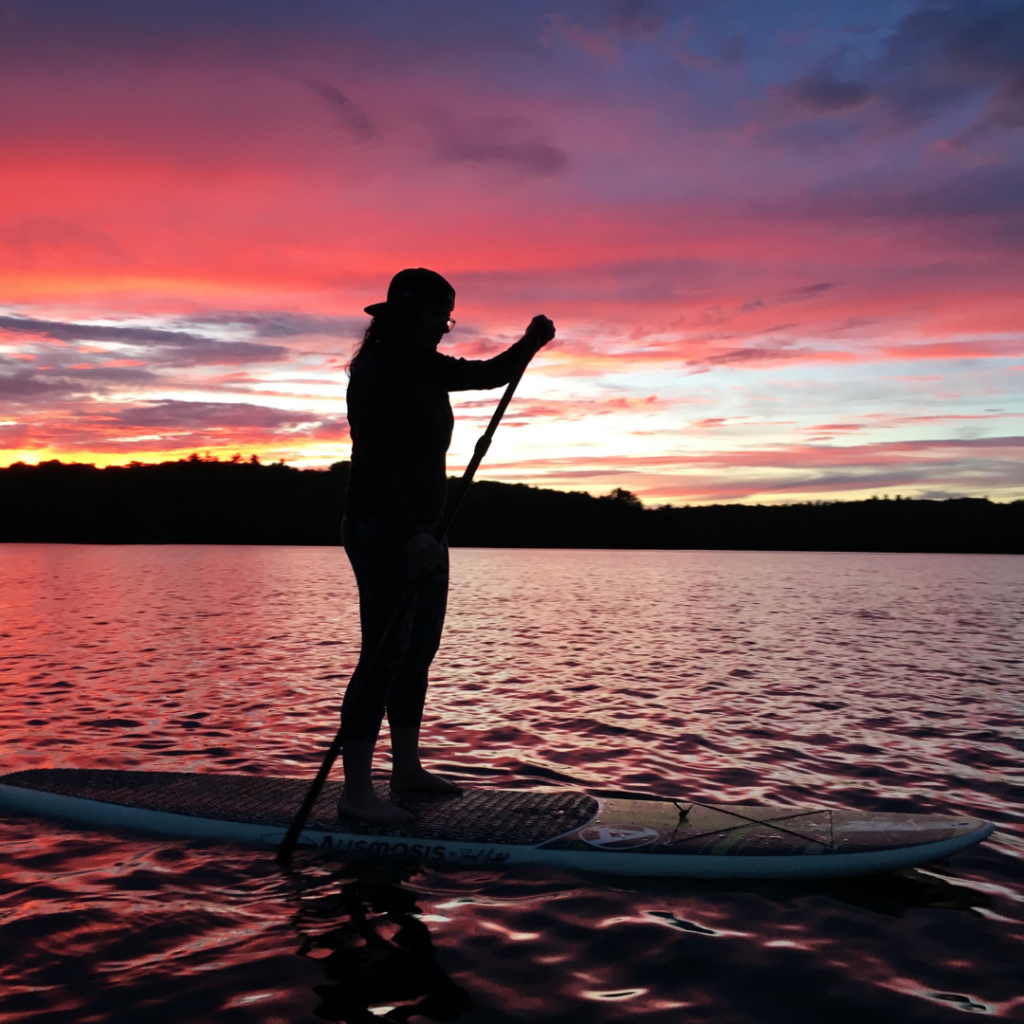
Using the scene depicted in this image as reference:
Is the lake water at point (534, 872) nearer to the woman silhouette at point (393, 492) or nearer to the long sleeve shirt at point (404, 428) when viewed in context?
the woman silhouette at point (393, 492)

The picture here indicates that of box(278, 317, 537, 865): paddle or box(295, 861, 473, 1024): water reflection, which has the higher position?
box(278, 317, 537, 865): paddle

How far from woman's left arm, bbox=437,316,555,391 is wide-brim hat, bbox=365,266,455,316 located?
1.48 feet

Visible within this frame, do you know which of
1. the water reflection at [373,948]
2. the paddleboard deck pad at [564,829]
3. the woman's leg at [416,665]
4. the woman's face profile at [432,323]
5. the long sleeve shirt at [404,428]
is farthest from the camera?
the woman's leg at [416,665]

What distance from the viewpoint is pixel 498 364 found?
18.1 feet

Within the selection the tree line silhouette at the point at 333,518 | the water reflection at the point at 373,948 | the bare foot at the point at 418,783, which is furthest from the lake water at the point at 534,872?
the tree line silhouette at the point at 333,518

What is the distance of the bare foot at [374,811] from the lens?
507cm

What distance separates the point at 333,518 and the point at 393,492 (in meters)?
146

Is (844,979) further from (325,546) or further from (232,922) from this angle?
(325,546)

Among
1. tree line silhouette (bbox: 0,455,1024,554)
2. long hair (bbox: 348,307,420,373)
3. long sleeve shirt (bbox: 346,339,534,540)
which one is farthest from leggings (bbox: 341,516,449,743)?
tree line silhouette (bbox: 0,455,1024,554)

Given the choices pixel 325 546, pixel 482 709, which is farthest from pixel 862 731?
pixel 325 546

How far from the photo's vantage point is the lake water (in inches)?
142

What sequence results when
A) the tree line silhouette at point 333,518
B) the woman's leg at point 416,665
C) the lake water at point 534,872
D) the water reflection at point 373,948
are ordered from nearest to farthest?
the water reflection at point 373,948 < the lake water at point 534,872 < the woman's leg at point 416,665 < the tree line silhouette at point 333,518

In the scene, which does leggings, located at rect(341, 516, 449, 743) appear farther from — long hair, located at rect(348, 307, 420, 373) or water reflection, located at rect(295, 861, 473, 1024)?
long hair, located at rect(348, 307, 420, 373)

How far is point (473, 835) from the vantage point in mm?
5004
